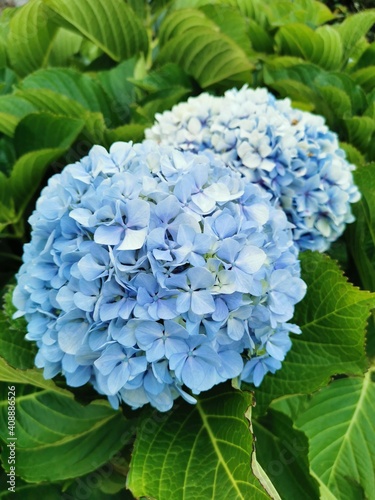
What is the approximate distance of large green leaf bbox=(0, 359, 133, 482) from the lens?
2.96 ft

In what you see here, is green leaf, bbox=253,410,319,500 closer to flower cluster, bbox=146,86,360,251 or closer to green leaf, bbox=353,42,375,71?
flower cluster, bbox=146,86,360,251

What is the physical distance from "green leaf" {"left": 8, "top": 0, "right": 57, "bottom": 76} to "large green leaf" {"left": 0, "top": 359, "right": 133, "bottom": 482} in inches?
36.1

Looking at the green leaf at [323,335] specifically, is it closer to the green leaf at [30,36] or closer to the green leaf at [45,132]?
the green leaf at [45,132]

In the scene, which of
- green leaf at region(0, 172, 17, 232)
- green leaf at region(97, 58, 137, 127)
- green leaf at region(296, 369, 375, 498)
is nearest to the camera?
green leaf at region(296, 369, 375, 498)

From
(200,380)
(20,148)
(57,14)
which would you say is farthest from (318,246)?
(57,14)

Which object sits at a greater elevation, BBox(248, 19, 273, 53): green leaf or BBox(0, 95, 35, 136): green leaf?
BBox(248, 19, 273, 53): green leaf

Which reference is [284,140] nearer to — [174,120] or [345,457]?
[174,120]

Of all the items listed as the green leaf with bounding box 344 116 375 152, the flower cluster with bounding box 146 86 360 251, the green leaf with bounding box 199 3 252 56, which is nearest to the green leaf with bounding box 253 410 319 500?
the flower cluster with bounding box 146 86 360 251

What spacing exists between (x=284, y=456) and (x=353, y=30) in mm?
1375

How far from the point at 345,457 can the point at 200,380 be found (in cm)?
44

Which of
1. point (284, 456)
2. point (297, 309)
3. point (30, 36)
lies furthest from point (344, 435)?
point (30, 36)

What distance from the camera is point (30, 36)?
54.7 inches

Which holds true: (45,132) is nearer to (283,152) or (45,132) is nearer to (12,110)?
(12,110)

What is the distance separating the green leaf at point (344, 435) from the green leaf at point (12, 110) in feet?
2.91
